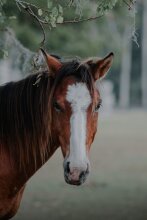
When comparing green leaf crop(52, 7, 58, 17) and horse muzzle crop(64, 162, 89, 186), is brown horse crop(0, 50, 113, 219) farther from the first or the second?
green leaf crop(52, 7, 58, 17)

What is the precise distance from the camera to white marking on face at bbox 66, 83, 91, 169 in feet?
15.9

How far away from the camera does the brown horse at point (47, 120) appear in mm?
5004

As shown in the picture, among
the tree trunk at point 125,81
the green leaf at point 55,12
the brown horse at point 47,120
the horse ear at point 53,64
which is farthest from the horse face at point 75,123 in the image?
the tree trunk at point 125,81

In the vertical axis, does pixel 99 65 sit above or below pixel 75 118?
above

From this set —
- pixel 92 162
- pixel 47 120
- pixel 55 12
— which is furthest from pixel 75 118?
pixel 92 162

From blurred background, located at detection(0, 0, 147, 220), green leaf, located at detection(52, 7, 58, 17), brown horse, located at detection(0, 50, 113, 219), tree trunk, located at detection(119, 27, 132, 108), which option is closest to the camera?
brown horse, located at detection(0, 50, 113, 219)

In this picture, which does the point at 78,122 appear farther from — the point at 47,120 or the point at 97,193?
the point at 97,193

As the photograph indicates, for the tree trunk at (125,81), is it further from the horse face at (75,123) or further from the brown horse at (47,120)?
the horse face at (75,123)

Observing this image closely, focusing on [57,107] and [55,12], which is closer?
[57,107]

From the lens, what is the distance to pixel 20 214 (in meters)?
10.2

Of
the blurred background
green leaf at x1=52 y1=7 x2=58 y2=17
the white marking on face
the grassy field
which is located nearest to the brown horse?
the white marking on face

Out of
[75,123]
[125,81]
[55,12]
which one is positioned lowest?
[125,81]

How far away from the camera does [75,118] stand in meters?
5.02

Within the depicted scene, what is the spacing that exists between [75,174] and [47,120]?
2.43 feet
